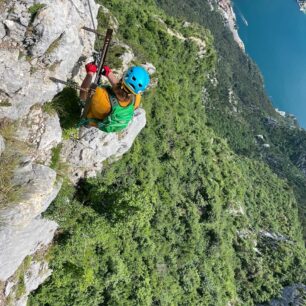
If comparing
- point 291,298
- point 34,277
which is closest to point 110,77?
point 34,277

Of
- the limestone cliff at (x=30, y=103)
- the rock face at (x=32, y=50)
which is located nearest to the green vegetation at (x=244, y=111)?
the limestone cliff at (x=30, y=103)

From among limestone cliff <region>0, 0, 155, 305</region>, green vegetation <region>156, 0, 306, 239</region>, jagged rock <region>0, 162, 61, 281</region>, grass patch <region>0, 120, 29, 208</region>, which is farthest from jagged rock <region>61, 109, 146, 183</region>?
green vegetation <region>156, 0, 306, 239</region>

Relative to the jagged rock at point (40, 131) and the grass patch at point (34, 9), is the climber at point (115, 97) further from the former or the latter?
the grass patch at point (34, 9)

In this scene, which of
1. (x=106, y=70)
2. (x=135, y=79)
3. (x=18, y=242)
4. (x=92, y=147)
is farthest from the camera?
(x=92, y=147)

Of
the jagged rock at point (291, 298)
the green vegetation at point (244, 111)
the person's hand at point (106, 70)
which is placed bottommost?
the green vegetation at point (244, 111)

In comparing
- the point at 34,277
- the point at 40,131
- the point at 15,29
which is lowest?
the point at 34,277

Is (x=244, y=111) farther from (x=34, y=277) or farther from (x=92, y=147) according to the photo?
(x=34, y=277)

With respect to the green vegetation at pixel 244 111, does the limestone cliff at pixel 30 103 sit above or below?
above
